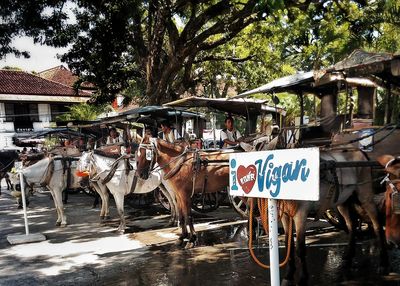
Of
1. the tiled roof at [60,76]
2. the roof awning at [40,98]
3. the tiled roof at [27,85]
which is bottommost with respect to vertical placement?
the roof awning at [40,98]

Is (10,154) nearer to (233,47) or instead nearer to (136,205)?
(136,205)

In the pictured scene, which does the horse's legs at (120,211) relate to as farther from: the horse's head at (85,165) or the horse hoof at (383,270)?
the horse hoof at (383,270)

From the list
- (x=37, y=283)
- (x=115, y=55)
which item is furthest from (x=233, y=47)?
(x=37, y=283)

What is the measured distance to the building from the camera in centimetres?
3381

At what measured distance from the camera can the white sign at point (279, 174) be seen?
3.03 metres

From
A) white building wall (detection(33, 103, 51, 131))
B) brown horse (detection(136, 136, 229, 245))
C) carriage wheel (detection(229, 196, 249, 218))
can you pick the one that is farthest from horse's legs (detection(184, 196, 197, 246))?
white building wall (detection(33, 103, 51, 131))

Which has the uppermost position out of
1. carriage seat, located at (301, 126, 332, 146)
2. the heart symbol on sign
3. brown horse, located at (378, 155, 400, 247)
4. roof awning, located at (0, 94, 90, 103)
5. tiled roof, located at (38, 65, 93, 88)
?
tiled roof, located at (38, 65, 93, 88)

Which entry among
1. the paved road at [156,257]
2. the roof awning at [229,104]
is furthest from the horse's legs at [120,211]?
the roof awning at [229,104]

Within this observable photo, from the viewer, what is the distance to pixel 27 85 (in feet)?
116

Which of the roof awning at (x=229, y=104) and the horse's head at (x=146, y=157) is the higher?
the roof awning at (x=229, y=104)

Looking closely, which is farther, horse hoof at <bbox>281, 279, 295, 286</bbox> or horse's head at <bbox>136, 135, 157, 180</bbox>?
horse's head at <bbox>136, 135, 157, 180</bbox>

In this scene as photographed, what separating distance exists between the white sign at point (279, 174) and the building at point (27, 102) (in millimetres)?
32582

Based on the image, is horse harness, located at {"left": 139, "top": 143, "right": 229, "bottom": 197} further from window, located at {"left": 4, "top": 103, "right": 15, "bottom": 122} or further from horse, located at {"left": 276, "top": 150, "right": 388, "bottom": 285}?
window, located at {"left": 4, "top": 103, "right": 15, "bottom": 122}

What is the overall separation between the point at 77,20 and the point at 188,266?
11.6 metres
